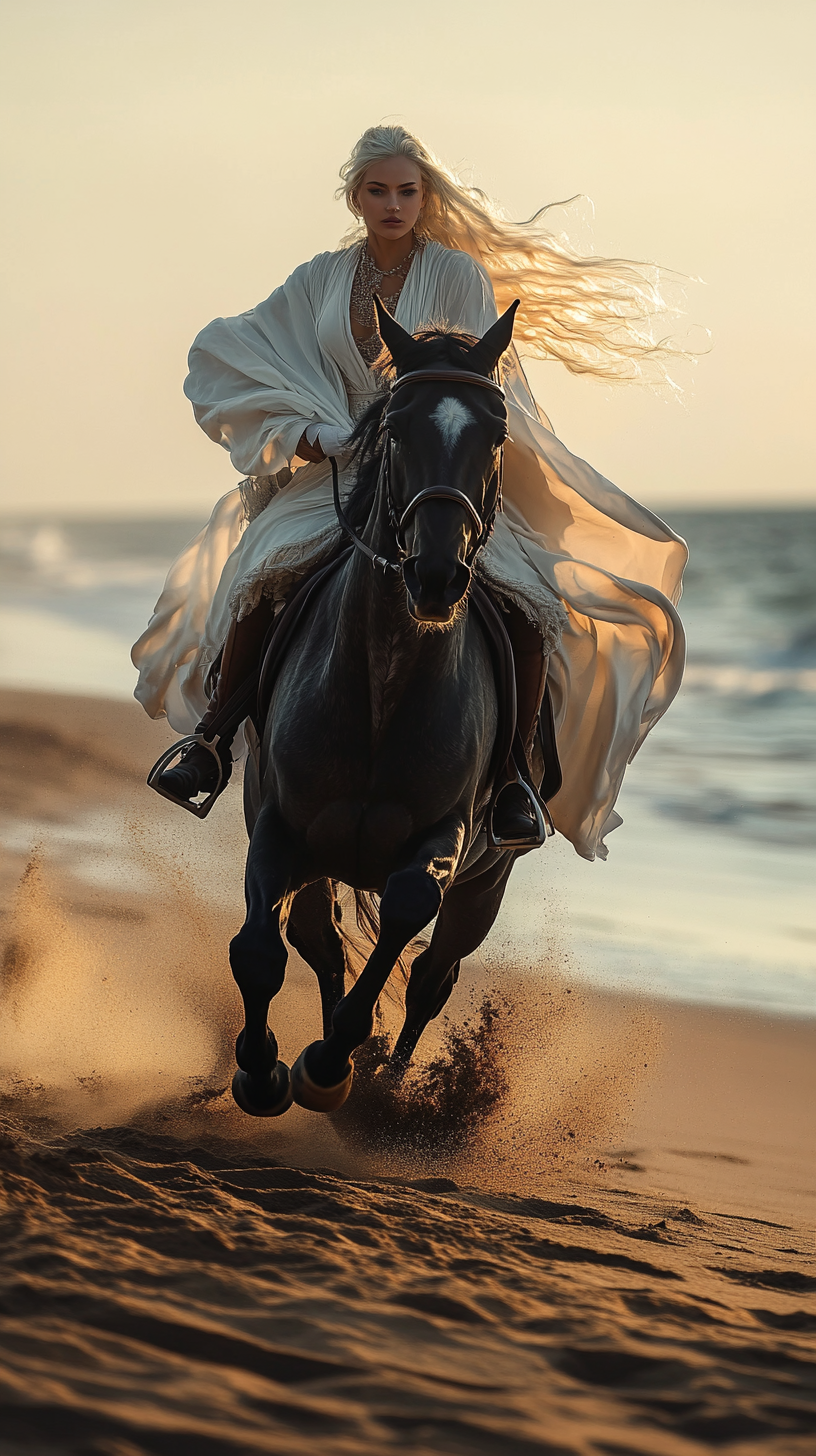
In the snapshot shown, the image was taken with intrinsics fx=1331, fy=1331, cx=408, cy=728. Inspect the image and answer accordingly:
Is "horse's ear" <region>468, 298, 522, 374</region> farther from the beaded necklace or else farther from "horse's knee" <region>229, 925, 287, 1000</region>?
"horse's knee" <region>229, 925, 287, 1000</region>

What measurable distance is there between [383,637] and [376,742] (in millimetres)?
318

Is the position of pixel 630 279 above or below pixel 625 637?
above

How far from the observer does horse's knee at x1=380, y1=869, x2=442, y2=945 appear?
368 cm

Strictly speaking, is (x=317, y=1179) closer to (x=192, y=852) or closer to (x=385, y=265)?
(x=385, y=265)

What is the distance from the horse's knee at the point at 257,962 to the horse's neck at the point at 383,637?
0.68m

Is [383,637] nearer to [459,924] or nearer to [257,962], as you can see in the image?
[257,962]

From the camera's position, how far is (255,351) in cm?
519

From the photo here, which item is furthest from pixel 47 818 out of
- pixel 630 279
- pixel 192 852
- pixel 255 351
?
pixel 630 279

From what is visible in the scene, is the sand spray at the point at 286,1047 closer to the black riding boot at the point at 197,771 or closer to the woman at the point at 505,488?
the woman at the point at 505,488

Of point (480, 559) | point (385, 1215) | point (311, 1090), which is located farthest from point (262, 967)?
point (480, 559)

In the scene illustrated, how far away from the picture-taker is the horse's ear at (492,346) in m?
3.51

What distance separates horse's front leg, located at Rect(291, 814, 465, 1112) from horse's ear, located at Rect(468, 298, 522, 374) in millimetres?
1333

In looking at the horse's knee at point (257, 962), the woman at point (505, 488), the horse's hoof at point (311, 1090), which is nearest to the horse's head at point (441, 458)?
the woman at point (505, 488)

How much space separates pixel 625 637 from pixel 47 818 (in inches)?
196
